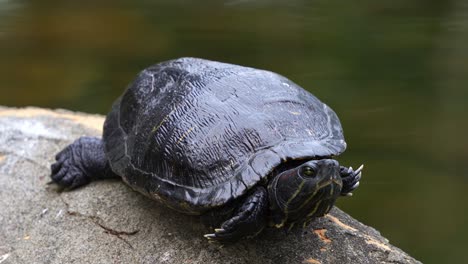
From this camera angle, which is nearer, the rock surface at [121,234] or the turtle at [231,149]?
the turtle at [231,149]

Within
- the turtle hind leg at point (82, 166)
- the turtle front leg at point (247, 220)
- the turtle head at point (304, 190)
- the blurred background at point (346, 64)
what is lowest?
the blurred background at point (346, 64)

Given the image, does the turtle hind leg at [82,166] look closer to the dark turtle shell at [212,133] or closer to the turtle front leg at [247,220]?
the dark turtle shell at [212,133]

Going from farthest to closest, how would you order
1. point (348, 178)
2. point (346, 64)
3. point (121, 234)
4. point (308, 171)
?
point (346, 64)
point (121, 234)
point (348, 178)
point (308, 171)

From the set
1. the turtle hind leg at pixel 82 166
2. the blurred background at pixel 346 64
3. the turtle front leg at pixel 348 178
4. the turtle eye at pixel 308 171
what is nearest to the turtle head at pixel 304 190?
the turtle eye at pixel 308 171

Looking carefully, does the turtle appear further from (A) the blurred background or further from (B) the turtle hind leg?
(A) the blurred background

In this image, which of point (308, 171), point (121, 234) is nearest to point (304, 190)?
point (308, 171)

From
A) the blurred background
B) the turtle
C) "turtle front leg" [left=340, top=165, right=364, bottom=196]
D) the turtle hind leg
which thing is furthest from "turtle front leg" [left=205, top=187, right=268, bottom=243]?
the blurred background

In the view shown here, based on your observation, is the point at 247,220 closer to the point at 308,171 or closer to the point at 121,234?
the point at 308,171

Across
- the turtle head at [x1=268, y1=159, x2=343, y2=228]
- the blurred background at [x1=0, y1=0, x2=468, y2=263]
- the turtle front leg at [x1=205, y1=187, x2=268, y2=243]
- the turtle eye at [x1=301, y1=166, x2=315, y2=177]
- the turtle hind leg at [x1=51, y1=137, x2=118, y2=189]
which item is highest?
the turtle eye at [x1=301, y1=166, x2=315, y2=177]
